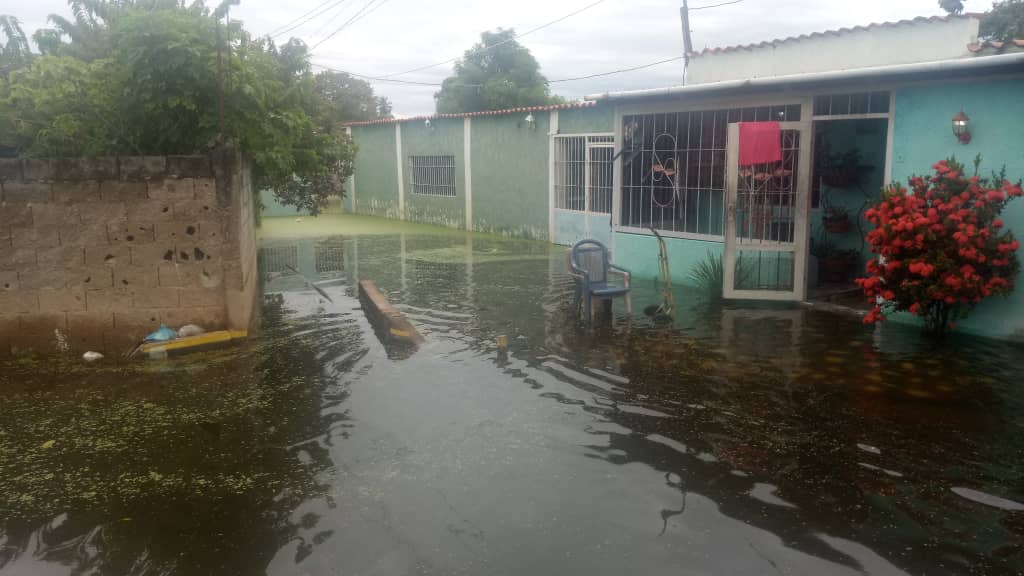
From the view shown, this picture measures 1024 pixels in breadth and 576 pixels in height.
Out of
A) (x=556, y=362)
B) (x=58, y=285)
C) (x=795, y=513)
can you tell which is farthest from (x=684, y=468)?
(x=58, y=285)

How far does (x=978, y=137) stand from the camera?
7203 mm

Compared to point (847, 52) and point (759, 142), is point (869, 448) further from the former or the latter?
point (847, 52)

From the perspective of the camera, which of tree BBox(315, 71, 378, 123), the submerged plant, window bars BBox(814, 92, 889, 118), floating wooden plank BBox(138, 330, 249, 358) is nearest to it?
floating wooden plank BBox(138, 330, 249, 358)

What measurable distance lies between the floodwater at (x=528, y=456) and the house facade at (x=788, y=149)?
178 centimetres

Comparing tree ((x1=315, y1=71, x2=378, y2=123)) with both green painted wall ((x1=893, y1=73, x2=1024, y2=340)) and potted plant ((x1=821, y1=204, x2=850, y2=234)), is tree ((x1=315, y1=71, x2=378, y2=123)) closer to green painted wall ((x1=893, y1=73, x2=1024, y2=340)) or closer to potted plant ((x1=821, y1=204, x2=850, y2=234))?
potted plant ((x1=821, y1=204, x2=850, y2=234))

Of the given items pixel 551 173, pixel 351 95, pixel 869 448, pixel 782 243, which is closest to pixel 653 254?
pixel 782 243

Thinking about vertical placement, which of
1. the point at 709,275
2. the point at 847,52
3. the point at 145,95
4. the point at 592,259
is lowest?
the point at 709,275

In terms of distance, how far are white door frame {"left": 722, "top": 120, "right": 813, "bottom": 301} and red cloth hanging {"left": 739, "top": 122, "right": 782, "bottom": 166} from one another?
80mm

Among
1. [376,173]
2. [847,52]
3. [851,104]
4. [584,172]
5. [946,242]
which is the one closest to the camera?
[946,242]

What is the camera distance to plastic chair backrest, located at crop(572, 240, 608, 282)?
27.0 feet

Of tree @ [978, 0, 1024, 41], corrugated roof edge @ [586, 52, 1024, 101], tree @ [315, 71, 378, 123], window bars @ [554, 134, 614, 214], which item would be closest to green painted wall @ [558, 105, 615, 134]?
window bars @ [554, 134, 614, 214]

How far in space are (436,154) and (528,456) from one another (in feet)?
55.0

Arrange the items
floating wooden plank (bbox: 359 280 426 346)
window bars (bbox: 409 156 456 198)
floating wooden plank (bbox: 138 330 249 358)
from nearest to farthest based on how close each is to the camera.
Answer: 1. floating wooden plank (bbox: 138 330 249 358)
2. floating wooden plank (bbox: 359 280 426 346)
3. window bars (bbox: 409 156 456 198)

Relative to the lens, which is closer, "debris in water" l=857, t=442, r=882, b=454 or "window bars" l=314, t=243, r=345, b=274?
"debris in water" l=857, t=442, r=882, b=454
